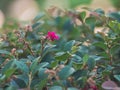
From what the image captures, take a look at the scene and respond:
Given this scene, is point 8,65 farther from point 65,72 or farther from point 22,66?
point 65,72

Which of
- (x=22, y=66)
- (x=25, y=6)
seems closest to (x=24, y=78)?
(x=22, y=66)

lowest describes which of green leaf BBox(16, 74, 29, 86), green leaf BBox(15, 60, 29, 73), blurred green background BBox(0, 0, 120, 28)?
green leaf BBox(16, 74, 29, 86)

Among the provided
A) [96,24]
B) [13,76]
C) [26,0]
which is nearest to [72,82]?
[13,76]

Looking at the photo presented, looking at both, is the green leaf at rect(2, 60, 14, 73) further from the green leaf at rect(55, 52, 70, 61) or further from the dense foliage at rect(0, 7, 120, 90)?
the green leaf at rect(55, 52, 70, 61)

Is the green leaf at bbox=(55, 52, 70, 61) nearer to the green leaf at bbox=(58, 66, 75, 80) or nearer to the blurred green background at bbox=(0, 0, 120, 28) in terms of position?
the green leaf at bbox=(58, 66, 75, 80)

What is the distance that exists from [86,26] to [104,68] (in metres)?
0.35

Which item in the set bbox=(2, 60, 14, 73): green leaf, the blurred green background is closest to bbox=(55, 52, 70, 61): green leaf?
bbox=(2, 60, 14, 73): green leaf

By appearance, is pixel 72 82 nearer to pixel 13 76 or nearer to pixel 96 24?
pixel 13 76

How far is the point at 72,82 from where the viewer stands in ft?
2.83

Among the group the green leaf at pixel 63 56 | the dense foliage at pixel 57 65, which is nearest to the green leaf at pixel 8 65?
the dense foliage at pixel 57 65

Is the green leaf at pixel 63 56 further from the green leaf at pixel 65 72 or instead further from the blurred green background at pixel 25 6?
the blurred green background at pixel 25 6

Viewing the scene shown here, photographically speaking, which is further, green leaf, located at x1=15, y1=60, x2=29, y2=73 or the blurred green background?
the blurred green background

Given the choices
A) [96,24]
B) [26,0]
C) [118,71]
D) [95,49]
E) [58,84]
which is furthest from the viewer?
[26,0]

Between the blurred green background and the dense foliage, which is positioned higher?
the blurred green background
